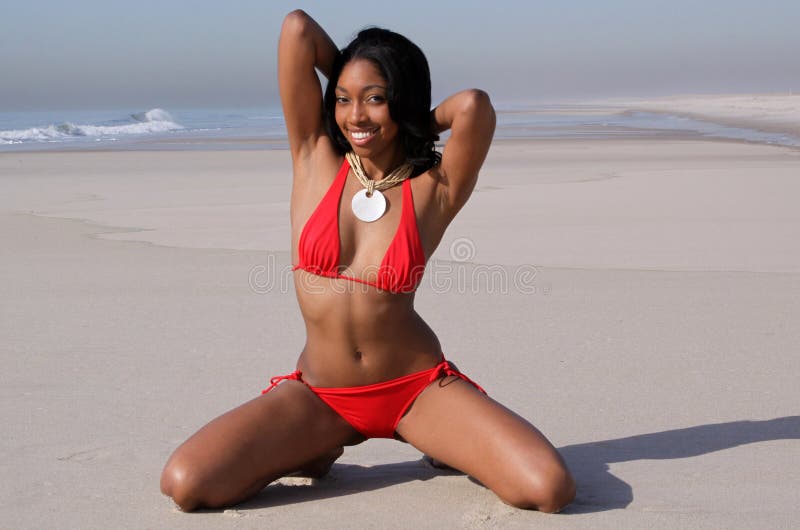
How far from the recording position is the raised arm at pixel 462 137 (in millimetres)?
3586

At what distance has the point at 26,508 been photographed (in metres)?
3.41

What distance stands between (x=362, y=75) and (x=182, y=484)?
1.56 metres

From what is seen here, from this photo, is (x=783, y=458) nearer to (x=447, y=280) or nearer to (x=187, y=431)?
(x=187, y=431)

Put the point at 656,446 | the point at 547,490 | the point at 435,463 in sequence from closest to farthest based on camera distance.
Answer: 1. the point at 547,490
2. the point at 435,463
3. the point at 656,446

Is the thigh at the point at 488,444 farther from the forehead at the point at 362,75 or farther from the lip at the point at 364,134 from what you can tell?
the forehead at the point at 362,75

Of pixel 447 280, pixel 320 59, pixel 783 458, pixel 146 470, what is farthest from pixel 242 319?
pixel 783 458

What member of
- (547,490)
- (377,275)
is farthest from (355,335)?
(547,490)

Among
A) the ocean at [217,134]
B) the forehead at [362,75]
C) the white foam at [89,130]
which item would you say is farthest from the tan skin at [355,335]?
the white foam at [89,130]

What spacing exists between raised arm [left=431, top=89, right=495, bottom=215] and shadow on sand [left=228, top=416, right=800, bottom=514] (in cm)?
106

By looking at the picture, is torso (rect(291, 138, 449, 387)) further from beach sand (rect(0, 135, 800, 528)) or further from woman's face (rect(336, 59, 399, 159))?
beach sand (rect(0, 135, 800, 528))

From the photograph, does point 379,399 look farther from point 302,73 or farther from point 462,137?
point 302,73

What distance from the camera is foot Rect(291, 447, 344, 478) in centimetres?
374

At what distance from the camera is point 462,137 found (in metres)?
3.61

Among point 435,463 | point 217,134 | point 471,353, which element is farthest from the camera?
point 217,134
